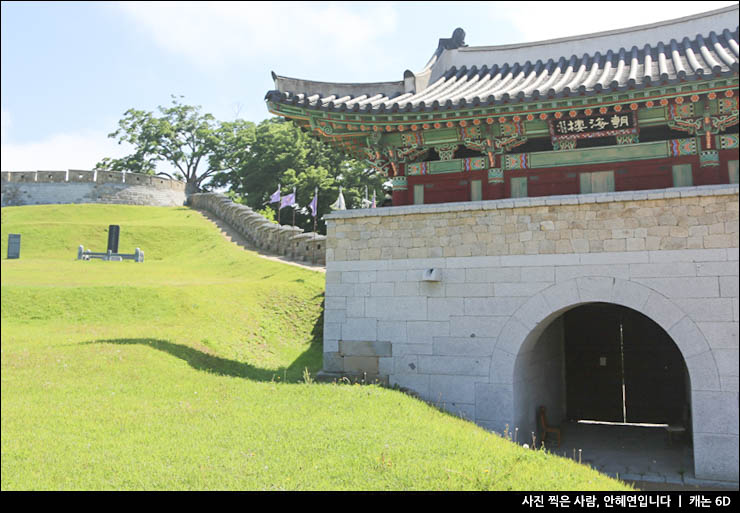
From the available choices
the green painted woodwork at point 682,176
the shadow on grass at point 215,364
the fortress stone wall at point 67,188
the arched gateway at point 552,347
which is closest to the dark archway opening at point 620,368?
the arched gateway at point 552,347

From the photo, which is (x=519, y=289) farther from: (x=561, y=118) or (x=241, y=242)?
(x=241, y=242)

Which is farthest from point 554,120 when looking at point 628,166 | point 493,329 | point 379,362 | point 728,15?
point 379,362

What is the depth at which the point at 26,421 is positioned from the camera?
702 centimetres

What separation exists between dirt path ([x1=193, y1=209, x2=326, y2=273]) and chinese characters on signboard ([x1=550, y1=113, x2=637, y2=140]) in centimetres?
1246

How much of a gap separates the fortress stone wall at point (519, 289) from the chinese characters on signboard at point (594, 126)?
1.41m

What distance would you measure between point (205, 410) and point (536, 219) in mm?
6353

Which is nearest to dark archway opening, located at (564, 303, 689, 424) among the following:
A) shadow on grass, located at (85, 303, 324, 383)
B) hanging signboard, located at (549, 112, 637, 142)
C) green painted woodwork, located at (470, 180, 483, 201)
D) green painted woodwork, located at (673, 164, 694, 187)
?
green painted woodwork, located at (673, 164, 694, 187)

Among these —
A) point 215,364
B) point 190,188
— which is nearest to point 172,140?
point 190,188

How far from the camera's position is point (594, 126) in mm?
10109

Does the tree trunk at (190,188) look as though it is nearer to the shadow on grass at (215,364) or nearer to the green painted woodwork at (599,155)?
the shadow on grass at (215,364)

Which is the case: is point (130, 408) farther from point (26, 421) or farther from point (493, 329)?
point (493, 329)

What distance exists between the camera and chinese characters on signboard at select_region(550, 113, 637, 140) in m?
9.90

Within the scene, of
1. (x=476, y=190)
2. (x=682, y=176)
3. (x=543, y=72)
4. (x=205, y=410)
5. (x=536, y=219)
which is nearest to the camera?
(x=205, y=410)
